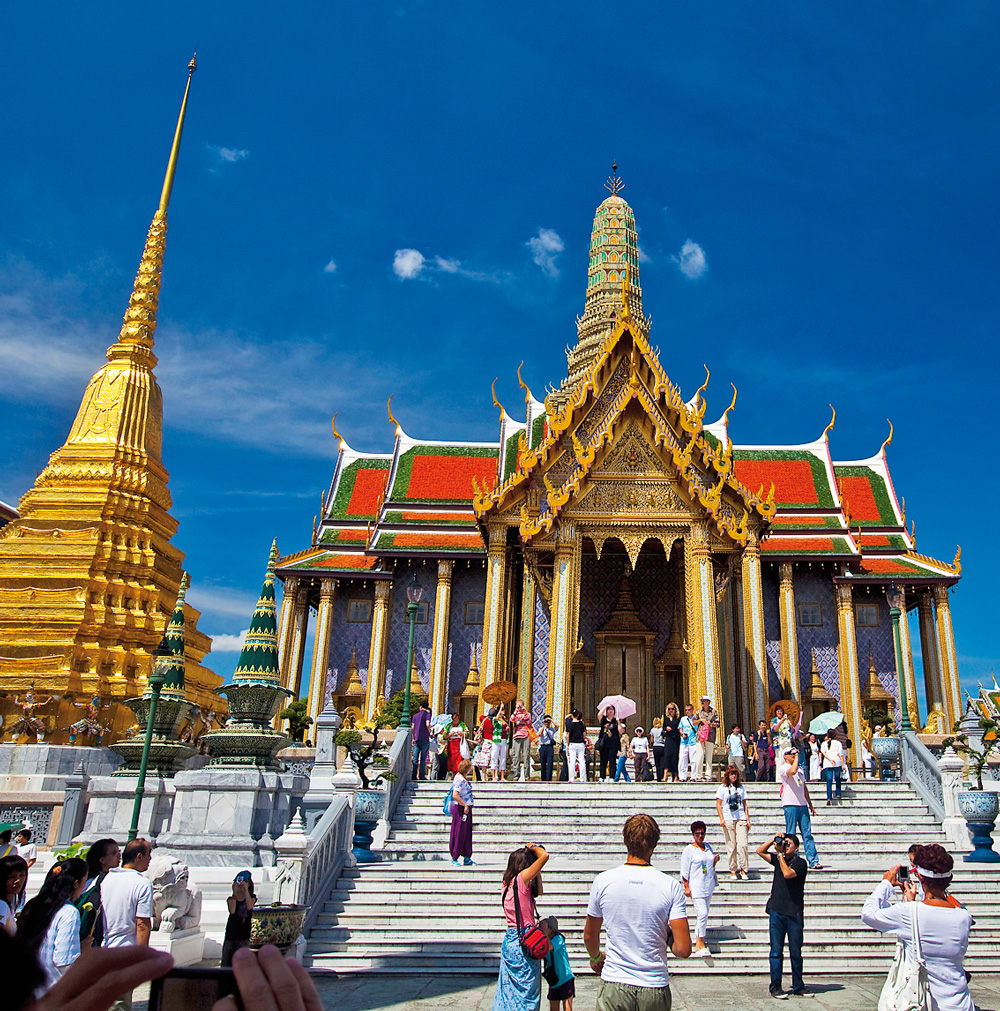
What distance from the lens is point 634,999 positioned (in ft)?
12.4

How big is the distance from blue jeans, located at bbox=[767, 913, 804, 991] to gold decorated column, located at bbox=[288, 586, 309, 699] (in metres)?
19.4

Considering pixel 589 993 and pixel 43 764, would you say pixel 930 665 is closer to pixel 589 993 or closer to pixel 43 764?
pixel 589 993

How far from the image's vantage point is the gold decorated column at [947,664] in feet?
78.4

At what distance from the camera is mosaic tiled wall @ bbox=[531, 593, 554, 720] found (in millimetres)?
20359

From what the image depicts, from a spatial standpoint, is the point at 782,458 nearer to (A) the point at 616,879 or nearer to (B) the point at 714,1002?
(B) the point at 714,1002

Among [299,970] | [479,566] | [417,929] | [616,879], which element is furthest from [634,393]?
[299,970]

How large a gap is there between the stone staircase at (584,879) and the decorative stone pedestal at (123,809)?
2315mm

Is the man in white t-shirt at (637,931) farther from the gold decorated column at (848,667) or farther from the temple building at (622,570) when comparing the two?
the gold decorated column at (848,667)

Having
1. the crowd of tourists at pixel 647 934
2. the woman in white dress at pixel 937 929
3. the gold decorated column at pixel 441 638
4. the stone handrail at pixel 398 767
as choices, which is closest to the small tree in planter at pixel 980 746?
the stone handrail at pixel 398 767

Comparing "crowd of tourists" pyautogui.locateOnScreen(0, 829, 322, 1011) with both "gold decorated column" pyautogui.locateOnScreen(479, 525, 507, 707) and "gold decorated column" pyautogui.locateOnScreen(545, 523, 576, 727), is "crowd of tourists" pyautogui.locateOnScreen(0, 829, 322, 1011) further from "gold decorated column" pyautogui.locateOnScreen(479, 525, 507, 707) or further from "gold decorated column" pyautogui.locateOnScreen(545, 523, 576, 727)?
"gold decorated column" pyautogui.locateOnScreen(479, 525, 507, 707)

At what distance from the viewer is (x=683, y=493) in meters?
19.3

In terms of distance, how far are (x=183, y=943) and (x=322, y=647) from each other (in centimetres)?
1791

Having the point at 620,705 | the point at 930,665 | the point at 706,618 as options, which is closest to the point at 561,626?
the point at 620,705

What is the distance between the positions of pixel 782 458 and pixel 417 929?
889 inches
